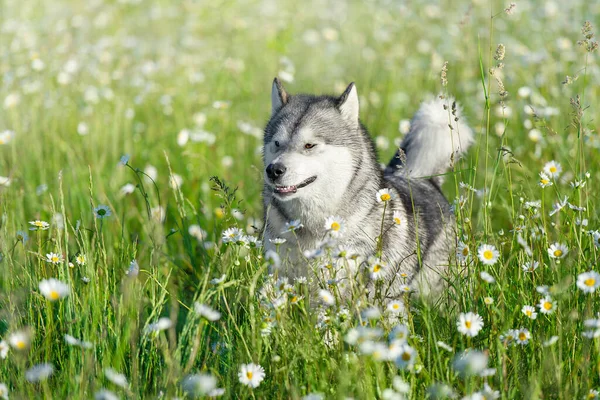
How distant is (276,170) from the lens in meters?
3.42

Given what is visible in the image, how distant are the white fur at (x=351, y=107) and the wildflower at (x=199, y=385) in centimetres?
204

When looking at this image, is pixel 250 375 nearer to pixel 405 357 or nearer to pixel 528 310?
pixel 405 357

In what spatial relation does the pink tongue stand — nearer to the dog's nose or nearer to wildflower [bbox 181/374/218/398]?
the dog's nose

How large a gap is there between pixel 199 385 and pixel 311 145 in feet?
6.44

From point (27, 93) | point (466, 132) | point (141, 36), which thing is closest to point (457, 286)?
point (466, 132)

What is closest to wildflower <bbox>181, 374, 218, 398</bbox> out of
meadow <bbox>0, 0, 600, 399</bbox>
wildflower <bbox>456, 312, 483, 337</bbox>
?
meadow <bbox>0, 0, 600, 399</bbox>

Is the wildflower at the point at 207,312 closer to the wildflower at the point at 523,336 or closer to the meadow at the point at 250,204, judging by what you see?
the meadow at the point at 250,204

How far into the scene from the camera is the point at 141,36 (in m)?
8.95

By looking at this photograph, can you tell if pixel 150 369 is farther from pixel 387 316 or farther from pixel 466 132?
pixel 466 132

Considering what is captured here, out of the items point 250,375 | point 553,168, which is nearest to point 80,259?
point 250,375

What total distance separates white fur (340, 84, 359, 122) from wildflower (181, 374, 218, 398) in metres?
2.04

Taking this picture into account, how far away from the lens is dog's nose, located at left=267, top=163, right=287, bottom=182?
3412mm

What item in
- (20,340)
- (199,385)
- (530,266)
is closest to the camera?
(199,385)

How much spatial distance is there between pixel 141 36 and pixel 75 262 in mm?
6434
